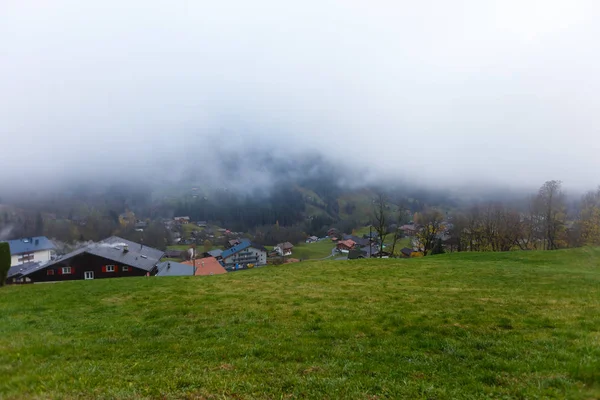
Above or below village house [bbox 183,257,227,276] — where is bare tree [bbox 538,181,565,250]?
above

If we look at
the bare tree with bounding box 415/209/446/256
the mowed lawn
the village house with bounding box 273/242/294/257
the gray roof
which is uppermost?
the mowed lawn

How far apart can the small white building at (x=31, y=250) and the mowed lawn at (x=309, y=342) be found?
393ft

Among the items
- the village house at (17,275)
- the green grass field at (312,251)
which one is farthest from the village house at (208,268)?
the green grass field at (312,251)

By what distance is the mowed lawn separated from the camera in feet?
22.5

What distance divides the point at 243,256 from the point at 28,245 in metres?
83.9

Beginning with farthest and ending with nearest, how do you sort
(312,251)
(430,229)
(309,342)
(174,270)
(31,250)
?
1. (312,251)
2. (31,250)
3. (174,270)
4. (430,229)
5. (309,342)

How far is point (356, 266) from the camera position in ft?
104

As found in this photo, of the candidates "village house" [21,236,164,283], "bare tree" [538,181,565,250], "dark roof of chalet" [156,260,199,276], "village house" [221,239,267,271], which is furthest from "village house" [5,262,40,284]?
"bare tree" [538,181,565,250]

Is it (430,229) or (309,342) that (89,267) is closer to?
(309,342)

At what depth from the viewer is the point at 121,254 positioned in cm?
6519

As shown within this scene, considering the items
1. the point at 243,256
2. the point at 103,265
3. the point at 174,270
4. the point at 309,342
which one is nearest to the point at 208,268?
the point at 174,270

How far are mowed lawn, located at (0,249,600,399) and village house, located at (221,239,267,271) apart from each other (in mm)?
122097

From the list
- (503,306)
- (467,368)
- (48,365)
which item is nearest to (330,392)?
(467,368)

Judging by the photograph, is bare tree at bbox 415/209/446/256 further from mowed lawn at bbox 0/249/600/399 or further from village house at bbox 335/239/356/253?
village house at bbox 335/239/356/253
